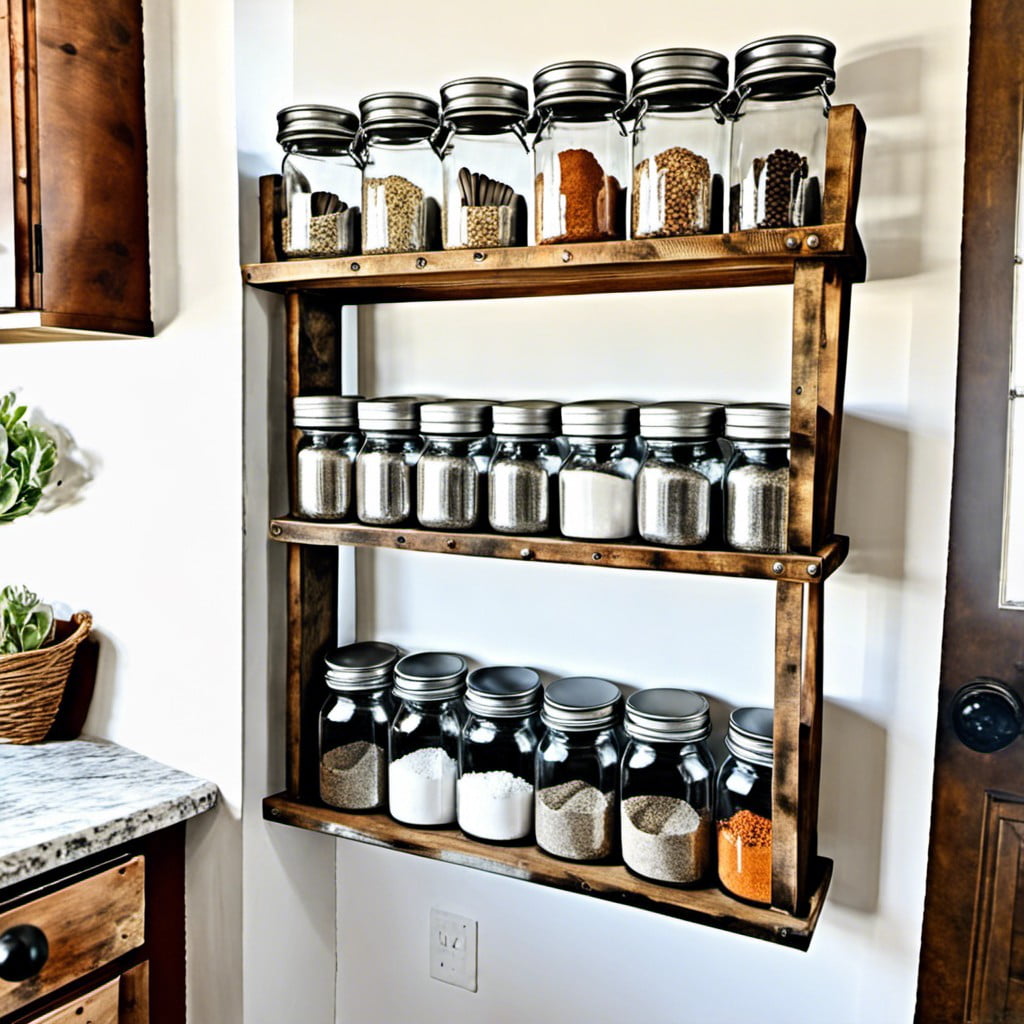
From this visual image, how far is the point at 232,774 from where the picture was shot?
57.3 inches

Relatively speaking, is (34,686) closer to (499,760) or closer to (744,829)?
(499,760)

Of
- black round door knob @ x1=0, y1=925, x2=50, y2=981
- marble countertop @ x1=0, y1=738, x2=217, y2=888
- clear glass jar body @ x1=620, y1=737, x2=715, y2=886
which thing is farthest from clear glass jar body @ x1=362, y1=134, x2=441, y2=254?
black round door knob @ x1=0, y1=925, x2=50, y2=981

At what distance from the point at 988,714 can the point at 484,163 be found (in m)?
0.93

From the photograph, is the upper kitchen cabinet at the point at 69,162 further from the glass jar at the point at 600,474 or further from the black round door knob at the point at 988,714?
the black round door knob at the point at 988,714

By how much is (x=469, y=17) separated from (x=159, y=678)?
1110 millimetres

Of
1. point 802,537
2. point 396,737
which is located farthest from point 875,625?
point 396,737

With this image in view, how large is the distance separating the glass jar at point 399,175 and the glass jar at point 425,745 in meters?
0.60

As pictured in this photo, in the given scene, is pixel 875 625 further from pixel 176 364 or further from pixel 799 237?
pixel 176 364

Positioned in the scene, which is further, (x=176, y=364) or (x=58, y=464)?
(x=58, y=464)

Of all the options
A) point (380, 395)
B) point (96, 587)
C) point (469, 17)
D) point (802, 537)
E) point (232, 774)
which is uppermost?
point (469, 17)

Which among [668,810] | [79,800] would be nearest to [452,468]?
[668,810]

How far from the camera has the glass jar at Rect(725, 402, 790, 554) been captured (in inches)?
43.9

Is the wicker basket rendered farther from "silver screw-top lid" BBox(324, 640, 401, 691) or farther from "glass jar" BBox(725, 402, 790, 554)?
"glass jar" BBox(725, 402, 790, 554)

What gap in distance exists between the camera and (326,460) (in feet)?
4.54
